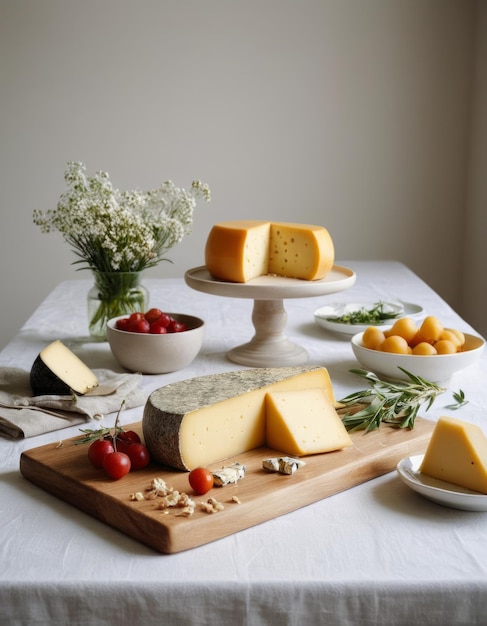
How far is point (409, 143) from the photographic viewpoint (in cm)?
426

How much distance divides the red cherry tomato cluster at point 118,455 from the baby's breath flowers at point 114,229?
2.65ft

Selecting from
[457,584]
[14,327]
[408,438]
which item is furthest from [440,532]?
[14,327]

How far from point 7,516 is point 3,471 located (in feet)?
0.61

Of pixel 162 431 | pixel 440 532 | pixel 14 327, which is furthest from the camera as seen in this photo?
pixel 14 327

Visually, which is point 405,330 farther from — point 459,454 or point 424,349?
point 459,454

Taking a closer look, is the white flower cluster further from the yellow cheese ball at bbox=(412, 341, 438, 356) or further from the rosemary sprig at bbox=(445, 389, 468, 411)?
the rosemary sprig at bbox=(445, 389, 468, 411)

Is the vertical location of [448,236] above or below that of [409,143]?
below

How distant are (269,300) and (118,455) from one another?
0.90 meters

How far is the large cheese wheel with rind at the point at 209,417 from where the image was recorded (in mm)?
1239

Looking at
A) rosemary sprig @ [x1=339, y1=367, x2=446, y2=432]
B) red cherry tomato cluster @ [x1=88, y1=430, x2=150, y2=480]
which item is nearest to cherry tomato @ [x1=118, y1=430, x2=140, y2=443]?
red cherry tomato cluster @ [x1=88, y1=430, x2=150, y2=480]

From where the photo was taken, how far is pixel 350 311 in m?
2.41

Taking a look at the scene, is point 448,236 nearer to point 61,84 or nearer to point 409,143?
point 409,143

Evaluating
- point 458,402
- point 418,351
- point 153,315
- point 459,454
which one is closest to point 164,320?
point 153,315

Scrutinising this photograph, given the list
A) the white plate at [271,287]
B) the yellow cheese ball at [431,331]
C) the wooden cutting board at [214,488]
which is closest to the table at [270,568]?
the wooden cutting board at [214,488]
